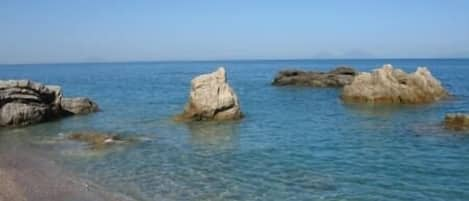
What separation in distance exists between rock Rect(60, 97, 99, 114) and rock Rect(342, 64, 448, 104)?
27.9 m

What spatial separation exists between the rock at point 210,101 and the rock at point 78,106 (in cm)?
1107

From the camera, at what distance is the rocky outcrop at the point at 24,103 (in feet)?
128

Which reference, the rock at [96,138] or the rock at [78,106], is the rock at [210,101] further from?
the rock at [78,106]

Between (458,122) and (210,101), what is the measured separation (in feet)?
59.1

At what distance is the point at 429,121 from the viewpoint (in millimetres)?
39906

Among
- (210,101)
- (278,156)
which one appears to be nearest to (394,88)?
(210,101)

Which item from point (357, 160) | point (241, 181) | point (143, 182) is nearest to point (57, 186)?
point (143, 182)

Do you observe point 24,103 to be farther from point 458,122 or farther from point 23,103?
point 458,122

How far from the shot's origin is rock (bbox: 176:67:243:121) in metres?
41.2

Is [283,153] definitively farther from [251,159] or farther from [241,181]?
[241,181]

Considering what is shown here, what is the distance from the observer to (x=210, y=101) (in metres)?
41.2

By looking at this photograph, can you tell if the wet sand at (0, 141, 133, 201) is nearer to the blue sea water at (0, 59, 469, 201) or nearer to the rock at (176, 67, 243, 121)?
the blue sea water at (0, 59, 469, 201)

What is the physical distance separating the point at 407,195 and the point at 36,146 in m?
21.7

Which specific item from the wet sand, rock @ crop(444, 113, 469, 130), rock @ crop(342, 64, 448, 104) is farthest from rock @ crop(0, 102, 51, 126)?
rock @ crop(342, 64, 448, 104)
